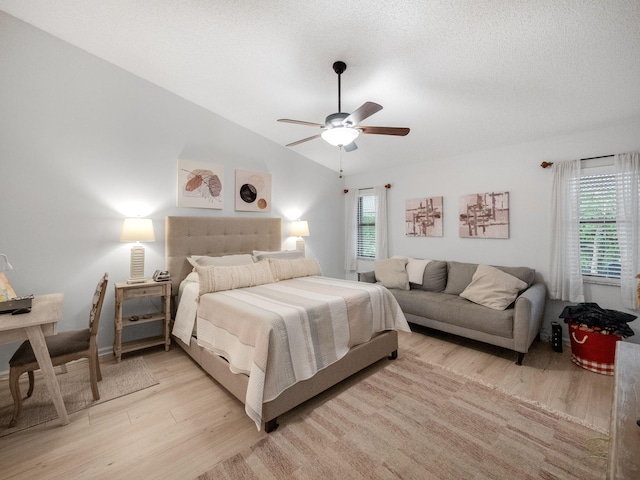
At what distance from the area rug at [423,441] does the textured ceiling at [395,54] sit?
105 inches

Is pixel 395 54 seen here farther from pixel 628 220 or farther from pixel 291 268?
pixel 628 220

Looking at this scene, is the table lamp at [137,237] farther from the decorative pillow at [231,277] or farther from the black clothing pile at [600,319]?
the black clothing pile at [600,319]

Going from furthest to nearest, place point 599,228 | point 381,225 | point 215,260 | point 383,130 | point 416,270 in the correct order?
point 381,225 < point 416,270 < point 215,260 < point 599,228 < point 383,130

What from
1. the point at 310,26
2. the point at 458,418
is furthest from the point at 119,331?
the point at 310,26

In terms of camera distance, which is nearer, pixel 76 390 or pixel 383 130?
pixel 76 390

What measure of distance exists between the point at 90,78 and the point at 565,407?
5.16 m

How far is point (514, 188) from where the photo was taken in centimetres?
357

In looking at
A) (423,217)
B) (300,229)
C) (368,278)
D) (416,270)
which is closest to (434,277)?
(416,270)

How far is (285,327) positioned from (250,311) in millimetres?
319

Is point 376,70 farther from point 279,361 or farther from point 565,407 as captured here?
point 565,407

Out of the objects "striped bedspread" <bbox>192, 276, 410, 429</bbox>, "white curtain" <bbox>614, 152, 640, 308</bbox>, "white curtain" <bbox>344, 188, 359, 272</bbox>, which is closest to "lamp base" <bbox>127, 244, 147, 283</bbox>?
"striped bedspread" <bbox>192, 276, 410, 429</bbox>

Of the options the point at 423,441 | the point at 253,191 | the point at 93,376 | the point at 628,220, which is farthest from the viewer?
the point at 253,191

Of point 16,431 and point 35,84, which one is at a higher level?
point 35,84

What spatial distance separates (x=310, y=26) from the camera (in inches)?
A: 87.0
